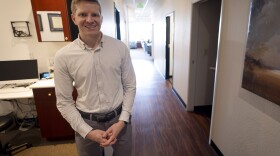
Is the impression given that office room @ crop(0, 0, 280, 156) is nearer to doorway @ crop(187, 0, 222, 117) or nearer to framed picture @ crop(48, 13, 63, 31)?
doorway @ crop(187, 0, 222, 117)

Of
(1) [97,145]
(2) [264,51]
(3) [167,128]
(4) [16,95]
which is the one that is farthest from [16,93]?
(2) [264,51]

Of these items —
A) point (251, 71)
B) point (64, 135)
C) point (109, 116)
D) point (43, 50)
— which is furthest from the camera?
point (43, 50)

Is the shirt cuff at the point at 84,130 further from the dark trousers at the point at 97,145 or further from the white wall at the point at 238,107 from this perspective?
the white wall at the point at 238,107

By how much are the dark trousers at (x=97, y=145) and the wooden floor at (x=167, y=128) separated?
958 mm

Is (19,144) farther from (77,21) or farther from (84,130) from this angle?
(77,21)

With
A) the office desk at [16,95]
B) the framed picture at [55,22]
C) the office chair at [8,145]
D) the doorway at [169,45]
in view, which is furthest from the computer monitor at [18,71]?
the doorway at [169,45]

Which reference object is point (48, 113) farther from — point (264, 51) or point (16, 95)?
point (264, 51)

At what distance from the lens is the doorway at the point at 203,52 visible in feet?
9.23

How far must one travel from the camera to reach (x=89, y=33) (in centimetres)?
105

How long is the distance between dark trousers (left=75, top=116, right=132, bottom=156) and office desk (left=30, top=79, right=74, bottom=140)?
1.16 metres

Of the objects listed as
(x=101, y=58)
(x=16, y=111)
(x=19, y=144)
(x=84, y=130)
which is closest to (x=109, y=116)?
(x=84, y=130)

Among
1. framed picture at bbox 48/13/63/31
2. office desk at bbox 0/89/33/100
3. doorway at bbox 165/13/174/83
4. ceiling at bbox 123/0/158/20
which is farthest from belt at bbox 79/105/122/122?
ceiling at bbox 123/0/158/20

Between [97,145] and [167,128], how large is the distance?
63.9 inches

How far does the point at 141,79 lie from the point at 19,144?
3670 mm
